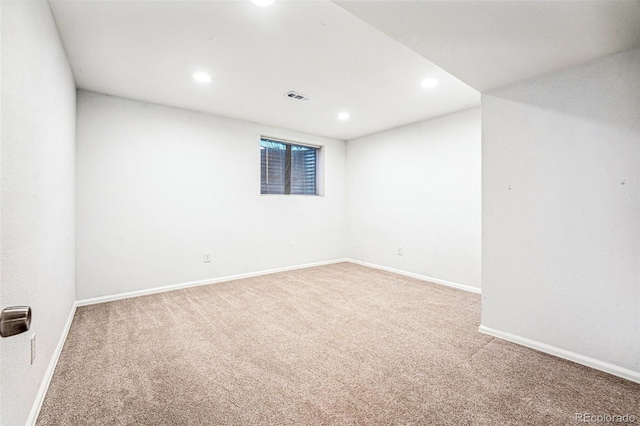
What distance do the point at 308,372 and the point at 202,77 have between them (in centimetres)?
278

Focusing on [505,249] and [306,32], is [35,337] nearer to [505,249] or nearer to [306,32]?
[306,32]

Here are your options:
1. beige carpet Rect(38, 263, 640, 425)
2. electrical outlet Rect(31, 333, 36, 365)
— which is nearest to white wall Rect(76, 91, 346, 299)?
beige carpet Rect(38, 263, 640, 425)

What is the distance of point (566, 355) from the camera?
197 cm

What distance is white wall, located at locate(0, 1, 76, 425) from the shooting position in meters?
1.12

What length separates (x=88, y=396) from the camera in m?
1.59

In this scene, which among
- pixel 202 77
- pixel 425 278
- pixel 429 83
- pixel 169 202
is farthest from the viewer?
pixel 425 278

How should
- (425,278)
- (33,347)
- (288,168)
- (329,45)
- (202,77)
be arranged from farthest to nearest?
1. (288,168)
2. (425,278)
3. (202,77)
4. (329,45)
5. (33,347)

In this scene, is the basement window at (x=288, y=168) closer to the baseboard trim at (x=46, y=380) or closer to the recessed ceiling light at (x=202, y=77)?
the recessed ceiling light at (x=202, y=77)

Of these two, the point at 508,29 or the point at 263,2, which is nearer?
the point at 508,29

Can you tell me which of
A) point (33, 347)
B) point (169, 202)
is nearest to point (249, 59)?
point (169, 202)

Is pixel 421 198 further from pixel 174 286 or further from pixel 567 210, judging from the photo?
pixel 174 286

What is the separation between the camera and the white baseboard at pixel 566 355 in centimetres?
174

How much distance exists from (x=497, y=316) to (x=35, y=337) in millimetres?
3101

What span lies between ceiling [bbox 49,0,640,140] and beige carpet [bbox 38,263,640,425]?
2069 mm
